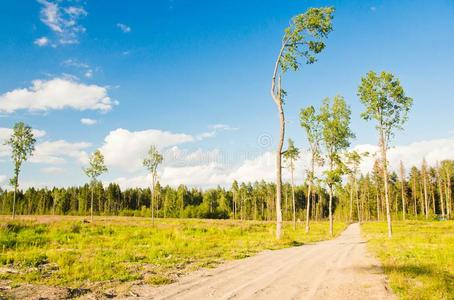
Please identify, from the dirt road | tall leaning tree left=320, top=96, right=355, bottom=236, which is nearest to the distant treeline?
tall leaning tree left=320, top=96, right=355, bottom=236

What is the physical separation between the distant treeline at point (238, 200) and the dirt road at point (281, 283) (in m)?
87.6

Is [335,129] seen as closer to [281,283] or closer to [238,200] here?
[281,283]

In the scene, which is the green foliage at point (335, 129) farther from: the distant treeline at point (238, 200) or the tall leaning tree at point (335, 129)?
the distant treeline at point (238, 200)

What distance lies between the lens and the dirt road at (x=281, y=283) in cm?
704

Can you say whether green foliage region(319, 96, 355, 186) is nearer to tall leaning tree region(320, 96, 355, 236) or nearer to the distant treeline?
tall leaning tree region(320, 96, 355, 236)

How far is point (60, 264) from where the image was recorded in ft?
37.5

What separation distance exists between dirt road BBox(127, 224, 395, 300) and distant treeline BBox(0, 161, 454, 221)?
287ft

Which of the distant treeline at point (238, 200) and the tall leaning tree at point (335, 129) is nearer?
the tall leaning tree at point (335, 129)

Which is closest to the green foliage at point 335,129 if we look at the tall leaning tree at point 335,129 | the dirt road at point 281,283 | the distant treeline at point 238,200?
the tall leaning tree at point 335,129

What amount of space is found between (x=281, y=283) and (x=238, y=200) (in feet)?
376

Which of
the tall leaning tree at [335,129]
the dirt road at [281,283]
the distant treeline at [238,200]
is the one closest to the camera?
the dirt road at [281,283]

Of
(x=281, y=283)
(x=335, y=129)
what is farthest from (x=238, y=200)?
(x=281, y=283)

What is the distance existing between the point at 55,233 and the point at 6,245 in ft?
20.9

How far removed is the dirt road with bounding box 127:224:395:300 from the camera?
7039 millimetres
